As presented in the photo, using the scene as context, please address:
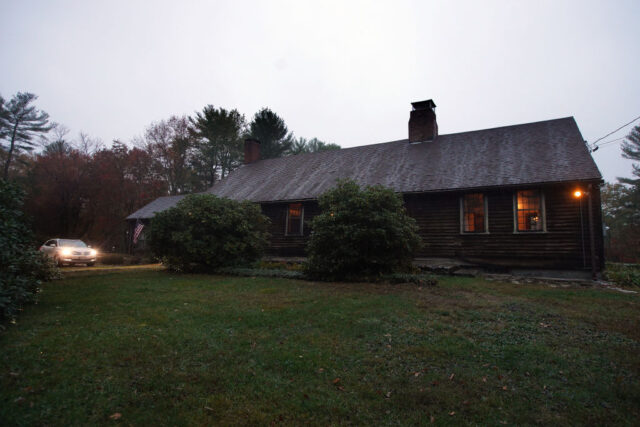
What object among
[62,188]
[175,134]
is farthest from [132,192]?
[175,134]

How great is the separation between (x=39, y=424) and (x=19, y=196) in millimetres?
5531

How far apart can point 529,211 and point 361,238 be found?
Result: 7.03 metres

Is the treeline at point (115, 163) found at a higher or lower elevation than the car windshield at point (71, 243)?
higher

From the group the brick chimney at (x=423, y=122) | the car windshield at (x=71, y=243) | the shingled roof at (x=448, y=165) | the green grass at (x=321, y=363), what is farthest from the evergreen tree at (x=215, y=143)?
the green grass at (x=321, y=363)

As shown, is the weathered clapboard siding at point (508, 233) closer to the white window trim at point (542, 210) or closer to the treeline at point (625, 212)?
the white window trim at point (542, 210)

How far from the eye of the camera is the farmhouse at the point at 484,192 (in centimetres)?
1148

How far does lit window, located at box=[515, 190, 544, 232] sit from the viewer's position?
12070 millimetres

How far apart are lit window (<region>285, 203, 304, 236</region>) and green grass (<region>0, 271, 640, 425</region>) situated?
10.4 metres

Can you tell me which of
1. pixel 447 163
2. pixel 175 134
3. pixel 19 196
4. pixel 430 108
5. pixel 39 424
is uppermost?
pixel 175 134

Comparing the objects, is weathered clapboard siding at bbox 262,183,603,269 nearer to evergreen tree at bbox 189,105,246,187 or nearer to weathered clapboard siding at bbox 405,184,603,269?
weathered clapboard siding at bbox 405,184,603,269

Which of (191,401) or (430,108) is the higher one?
(430,108)

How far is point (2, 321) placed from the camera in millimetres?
4938

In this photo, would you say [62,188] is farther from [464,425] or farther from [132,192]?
[464,425]

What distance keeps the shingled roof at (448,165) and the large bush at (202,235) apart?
4168mm
